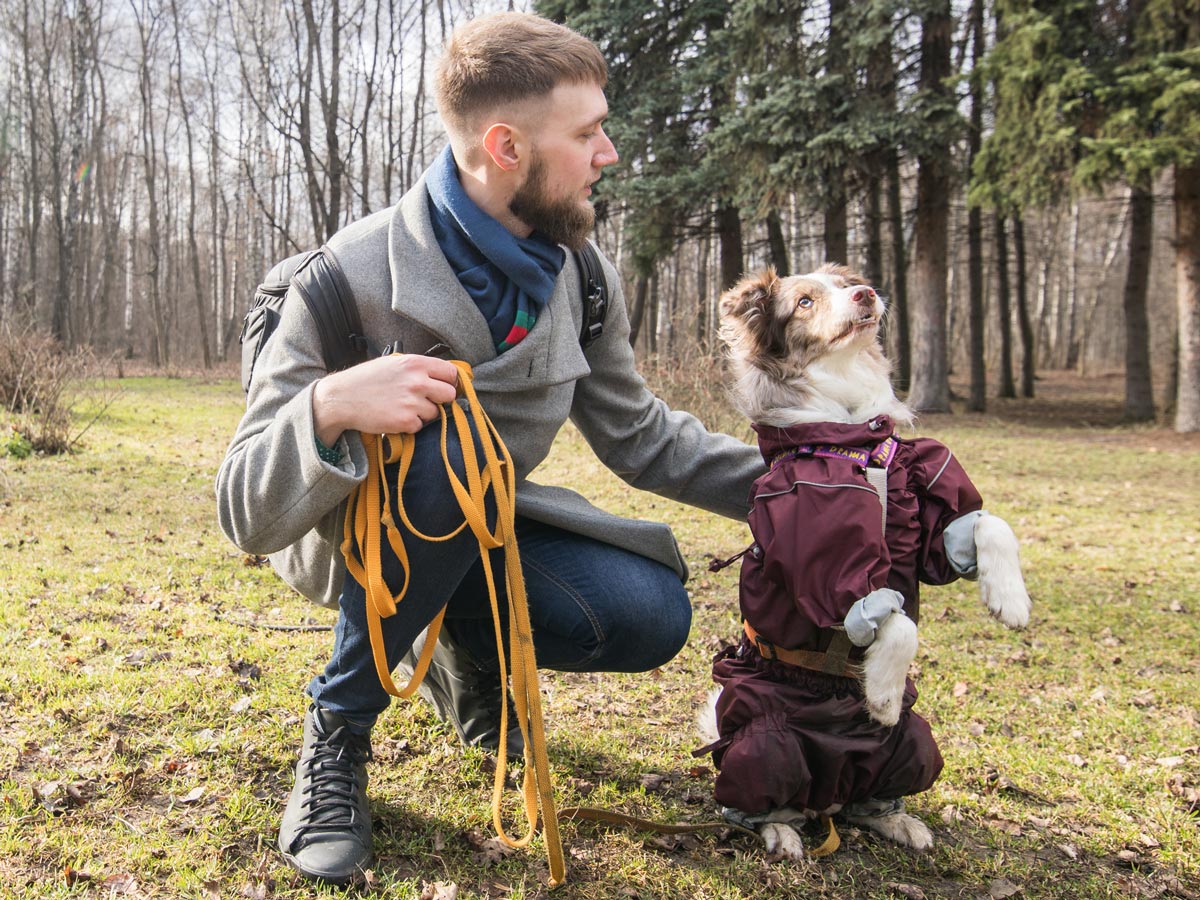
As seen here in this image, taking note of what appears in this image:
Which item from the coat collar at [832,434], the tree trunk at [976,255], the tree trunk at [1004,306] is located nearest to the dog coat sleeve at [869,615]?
the coat collar at [832,434]

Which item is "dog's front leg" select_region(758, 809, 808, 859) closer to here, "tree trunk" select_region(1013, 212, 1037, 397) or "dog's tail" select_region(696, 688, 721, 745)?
"dog's tail" select_region(696, 688, 721, 745)

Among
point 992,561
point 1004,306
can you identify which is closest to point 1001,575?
point 992,561

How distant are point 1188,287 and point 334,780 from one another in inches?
531

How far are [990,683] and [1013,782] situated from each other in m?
1.06

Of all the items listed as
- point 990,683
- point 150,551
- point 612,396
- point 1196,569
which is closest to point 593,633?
point 612,396

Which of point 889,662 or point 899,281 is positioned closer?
point 889,662

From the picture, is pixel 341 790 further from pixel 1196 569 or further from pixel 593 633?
pixel 1196 569

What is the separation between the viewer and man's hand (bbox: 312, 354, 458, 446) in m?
1.96

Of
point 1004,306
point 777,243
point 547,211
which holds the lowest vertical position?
point 547,211

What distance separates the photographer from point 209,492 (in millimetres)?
7242

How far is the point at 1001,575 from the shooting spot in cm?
203

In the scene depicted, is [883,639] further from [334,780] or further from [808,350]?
[334,780]

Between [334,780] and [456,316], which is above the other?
[456,316]

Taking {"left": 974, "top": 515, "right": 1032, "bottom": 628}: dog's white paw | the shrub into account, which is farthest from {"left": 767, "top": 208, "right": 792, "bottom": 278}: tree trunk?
{"left": 974, "top": 515, "right": 1032, "bottom": 628}: dog's white paw
